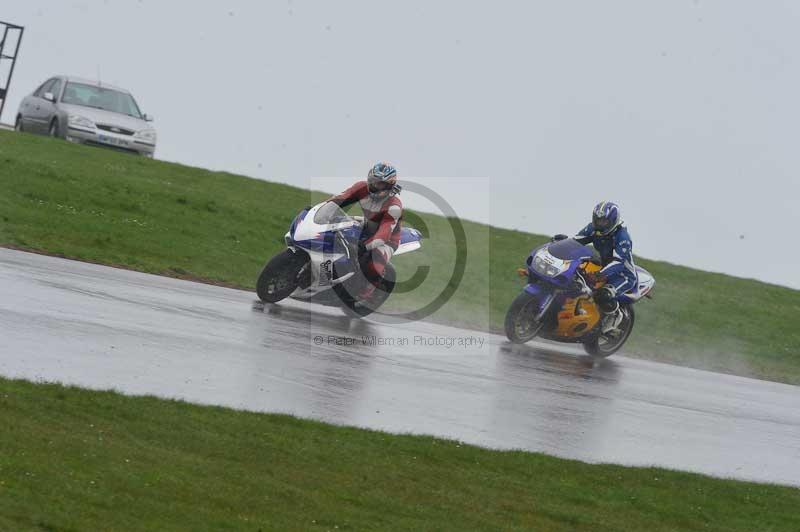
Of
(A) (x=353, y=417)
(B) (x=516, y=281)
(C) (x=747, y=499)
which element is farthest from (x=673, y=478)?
(B) (x=516, y=281)

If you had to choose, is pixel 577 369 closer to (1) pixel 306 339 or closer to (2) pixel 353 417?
(1) pixel 306 339

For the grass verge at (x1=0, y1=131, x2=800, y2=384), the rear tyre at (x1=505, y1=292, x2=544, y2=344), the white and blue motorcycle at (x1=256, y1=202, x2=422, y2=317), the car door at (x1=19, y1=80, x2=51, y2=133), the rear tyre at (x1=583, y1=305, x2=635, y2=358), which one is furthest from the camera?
the car door at (x1=19, y1=80, x2=51, y2=133)

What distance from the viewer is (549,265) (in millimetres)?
17125

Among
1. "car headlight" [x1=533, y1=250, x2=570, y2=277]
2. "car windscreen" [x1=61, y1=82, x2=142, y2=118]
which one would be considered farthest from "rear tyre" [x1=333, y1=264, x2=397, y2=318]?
"car windscreen" [x1=61, y1=82, x2=142, y2=118]

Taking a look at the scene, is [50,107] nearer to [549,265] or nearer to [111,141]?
[111,141]

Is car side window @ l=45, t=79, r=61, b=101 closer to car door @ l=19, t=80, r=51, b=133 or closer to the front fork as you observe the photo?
car door @ l=19, t=80, r=51, b=133

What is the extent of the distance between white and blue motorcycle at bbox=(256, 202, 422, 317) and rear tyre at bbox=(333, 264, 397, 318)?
1cm

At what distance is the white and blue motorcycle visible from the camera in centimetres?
1512

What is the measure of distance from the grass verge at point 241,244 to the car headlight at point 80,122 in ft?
3.40

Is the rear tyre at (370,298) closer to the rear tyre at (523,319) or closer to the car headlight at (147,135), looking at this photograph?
the rear tyre at (523,319)

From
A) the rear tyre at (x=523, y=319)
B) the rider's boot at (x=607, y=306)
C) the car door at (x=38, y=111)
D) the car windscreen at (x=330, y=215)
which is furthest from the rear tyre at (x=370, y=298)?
the car door at (x=38, y=111)

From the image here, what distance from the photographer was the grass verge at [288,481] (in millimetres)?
6332

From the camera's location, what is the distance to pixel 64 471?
21.5 feet

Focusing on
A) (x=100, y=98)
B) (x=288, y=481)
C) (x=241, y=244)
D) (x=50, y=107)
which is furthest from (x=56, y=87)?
(x=288, y=481)
